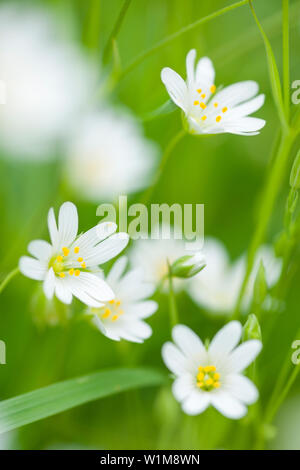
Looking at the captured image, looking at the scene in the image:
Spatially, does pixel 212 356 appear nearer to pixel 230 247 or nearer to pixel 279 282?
pixel 279 282

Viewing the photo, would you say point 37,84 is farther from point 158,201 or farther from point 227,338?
point 227,338

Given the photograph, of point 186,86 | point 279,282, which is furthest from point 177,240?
point 186,86

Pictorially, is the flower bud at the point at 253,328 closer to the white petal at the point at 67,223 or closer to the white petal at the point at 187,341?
the white petal at the point at 187,341

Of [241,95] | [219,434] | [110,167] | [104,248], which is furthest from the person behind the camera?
[110,167]

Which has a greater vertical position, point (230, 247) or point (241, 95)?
point (230, 247)

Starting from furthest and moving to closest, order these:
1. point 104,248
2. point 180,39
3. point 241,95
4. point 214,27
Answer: point 214,27 → point 180,39 → point 241,95 → point 104,248

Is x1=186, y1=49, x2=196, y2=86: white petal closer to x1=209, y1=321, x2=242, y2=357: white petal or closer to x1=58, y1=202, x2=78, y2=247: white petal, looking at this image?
x1=58, y1=202, x2=78, y2=247: white petal

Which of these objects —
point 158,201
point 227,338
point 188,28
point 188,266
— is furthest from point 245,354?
point 158,201

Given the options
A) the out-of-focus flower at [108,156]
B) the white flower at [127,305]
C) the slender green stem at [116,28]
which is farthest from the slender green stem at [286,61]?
the out-of-focus flower at [108,156]
